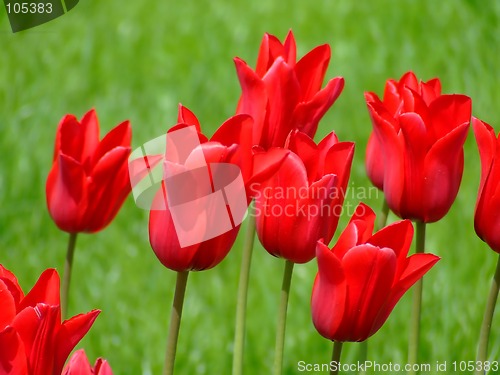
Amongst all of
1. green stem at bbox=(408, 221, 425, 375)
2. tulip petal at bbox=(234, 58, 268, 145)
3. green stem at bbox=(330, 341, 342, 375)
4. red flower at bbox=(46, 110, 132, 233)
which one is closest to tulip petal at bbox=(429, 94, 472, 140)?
green stem at bbox=(408, 221, 425, 375)

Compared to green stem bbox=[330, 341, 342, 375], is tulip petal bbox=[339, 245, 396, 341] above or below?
above

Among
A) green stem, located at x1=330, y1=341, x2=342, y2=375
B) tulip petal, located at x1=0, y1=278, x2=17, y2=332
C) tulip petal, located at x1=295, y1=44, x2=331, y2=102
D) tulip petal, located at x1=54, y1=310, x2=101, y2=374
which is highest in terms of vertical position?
tulip petal, located at x1=295, y1=44, x2=331, y2=102

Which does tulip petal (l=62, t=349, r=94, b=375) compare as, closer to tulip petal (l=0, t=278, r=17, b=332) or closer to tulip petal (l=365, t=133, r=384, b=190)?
tulip petal (l=0, t=278, r=17, b=332)

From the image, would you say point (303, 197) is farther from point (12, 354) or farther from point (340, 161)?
point (12, 354)

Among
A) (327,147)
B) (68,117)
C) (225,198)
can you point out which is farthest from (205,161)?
(68,117)

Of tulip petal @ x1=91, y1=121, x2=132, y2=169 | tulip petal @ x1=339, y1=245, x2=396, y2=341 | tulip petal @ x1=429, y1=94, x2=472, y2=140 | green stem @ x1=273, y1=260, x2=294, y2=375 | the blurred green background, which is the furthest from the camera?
the blurred green background

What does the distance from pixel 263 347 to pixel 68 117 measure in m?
0.97

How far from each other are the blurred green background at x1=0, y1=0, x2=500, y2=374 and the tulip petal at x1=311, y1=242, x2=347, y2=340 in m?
0.79

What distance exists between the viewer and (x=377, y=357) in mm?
2449

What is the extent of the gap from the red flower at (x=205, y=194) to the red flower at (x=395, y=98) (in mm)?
280

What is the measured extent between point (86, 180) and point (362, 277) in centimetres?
58

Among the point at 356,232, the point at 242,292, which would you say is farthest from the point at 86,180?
the point at 356,232

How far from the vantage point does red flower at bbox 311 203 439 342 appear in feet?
4.37

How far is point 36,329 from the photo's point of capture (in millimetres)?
1173
